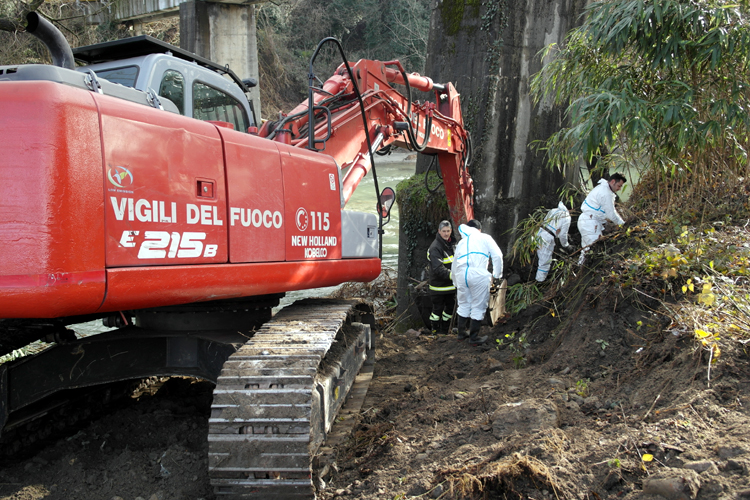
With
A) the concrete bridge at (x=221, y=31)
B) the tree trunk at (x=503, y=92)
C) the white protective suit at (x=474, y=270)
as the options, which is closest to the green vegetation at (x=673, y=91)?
the white protective suit at (x=474, y=270)

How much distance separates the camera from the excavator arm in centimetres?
454

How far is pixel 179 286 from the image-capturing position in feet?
9.99

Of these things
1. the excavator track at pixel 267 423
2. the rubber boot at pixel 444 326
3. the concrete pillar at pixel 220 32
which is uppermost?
the concrete pillar at pixel 220 32

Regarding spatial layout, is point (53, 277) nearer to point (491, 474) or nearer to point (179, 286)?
point (179, 286)

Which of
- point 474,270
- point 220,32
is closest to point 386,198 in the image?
point 474,270

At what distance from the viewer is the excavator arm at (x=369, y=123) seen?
14.9ft

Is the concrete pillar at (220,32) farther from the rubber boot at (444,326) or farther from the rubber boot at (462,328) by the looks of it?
the rubber boot at (462,328)

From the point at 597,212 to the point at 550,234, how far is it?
70 cm

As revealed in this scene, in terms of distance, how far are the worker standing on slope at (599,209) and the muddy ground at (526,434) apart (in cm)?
247

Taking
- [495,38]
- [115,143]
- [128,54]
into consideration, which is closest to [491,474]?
[115,143]

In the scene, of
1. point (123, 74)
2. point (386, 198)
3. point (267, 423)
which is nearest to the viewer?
point (267, 423)

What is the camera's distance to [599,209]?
7.44 metres

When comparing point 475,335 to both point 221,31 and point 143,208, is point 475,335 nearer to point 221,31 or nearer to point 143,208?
point 143,208

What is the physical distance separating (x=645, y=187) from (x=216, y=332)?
5.34m
